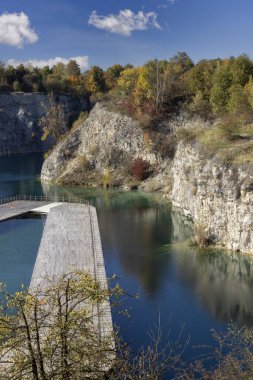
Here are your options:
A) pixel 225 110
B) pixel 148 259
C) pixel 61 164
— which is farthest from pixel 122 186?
pixel 148 259

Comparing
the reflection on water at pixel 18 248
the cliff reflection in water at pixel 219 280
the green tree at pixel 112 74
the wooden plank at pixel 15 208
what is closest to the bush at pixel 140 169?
the wooden plank at pixel 15 208

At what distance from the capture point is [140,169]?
62.0 m

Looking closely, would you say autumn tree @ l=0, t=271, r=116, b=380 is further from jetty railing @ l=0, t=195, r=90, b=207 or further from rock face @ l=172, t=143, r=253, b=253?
jetty railing @ l=0, t=195, r=90, b=207

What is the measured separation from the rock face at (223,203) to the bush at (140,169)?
19124 millimetres

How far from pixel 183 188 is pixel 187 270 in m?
18.5

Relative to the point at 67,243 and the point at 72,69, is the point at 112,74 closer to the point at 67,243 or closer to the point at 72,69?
the point at 72,69

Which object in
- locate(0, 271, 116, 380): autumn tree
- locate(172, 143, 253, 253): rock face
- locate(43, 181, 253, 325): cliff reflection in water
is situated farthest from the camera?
locate(172, 143, 253, 253): rock face

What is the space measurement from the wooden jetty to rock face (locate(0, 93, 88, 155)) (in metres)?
57.0

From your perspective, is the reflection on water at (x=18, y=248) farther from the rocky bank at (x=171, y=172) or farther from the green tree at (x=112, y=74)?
the green tree at (x=112, y=74)

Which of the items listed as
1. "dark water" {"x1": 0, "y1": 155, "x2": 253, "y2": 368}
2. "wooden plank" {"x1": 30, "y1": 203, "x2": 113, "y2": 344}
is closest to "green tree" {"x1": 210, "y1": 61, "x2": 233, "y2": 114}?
"dark water" {"x1": 0, "y1": 155, "x2": 253, "y2": 368}

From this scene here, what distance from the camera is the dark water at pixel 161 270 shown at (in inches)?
936

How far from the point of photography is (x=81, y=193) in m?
59.8

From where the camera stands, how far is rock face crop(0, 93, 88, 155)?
349 feet

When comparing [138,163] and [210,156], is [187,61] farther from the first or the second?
[210,156]
